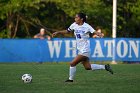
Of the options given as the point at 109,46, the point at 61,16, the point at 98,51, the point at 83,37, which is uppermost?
the point at 61,16

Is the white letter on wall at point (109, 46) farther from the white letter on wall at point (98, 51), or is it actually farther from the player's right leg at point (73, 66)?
the player's right leg at point (73, 66)

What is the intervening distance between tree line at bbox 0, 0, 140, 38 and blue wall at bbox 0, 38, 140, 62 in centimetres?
946

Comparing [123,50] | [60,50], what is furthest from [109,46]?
[60,50]

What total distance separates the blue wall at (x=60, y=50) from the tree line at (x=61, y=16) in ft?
31.0

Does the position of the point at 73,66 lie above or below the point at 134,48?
below

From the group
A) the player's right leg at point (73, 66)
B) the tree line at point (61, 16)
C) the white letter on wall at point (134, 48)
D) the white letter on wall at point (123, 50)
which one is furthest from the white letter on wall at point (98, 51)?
the player's right leg at point (73, 66)

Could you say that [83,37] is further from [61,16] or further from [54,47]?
[61,16]

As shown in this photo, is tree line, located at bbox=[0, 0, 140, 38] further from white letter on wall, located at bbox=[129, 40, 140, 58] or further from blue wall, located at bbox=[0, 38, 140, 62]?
white letter on wall, located at bbox=[129, 40, 140, 58]

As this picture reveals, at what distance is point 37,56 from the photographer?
29.3m

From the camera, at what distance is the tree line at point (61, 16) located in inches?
1569

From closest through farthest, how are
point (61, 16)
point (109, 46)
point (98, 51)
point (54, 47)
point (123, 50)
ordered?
1. point (54, 47)
2. point (98, 51)
3. point (109, 46)
4. point (123, 50)
5. point (61, 16)

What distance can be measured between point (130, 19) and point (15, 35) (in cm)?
894

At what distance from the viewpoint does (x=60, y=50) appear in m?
29.7

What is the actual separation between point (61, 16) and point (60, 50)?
502 inches
